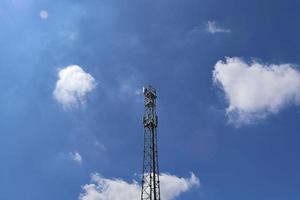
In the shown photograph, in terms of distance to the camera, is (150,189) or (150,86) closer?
(150,189)

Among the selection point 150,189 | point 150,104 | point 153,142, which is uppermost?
point 150,104

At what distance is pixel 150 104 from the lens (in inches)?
3383

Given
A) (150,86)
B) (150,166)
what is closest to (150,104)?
(150,86)

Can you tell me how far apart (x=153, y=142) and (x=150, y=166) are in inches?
159

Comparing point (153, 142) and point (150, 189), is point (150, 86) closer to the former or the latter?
point (153, 142)

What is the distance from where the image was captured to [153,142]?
272 ft

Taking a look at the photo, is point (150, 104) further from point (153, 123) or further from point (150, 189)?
point (150, 189)

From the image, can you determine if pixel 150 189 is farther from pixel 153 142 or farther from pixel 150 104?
pixel 150 104

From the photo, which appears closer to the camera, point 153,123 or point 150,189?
point 150,189

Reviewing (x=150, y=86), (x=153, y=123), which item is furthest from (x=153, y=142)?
(x=150, y=86)

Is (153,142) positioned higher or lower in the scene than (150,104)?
lower

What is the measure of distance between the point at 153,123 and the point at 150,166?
7267 millimetres

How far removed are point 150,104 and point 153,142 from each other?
6.78 meters

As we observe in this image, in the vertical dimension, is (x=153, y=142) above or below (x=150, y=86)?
below
